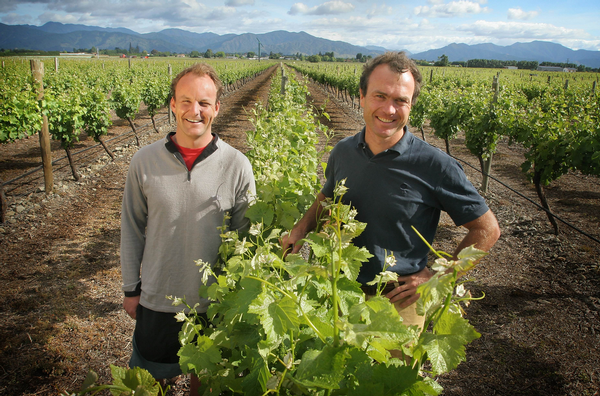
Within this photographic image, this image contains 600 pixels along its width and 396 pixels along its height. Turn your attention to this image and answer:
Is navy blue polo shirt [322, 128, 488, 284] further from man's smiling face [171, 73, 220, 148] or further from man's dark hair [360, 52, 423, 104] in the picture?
man's smiling face [171, 73, 220, 148]

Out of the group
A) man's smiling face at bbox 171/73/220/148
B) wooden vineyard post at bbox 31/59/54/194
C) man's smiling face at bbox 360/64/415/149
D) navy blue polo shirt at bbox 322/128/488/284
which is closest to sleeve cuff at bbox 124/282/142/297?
man's smiling face at bbox 171/73/220/148

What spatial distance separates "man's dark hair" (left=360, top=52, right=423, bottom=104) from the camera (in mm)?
1854

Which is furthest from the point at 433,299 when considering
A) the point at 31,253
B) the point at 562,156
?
the point at 562,156

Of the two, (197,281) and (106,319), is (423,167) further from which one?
(106,319)

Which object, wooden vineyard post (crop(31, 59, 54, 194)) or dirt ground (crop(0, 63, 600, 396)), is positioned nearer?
dirt ground (crop(0, 63, 600, 396))

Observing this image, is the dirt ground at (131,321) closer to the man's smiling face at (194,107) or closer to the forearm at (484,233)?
the forearm at (484,233)

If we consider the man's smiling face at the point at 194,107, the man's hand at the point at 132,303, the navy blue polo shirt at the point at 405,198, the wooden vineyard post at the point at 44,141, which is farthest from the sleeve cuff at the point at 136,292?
the wooden vineyard post at the point at 44,141

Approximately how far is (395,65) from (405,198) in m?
0.64

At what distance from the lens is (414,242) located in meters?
1.94

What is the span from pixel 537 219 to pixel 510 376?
4.47 m

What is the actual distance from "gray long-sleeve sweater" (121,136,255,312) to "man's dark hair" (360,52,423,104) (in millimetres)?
809

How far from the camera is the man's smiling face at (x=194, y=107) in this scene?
2.00 m

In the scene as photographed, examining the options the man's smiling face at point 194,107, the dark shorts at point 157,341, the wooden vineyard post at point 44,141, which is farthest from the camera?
the wooden vineyard post at point 44,141

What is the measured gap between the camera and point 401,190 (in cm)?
188
